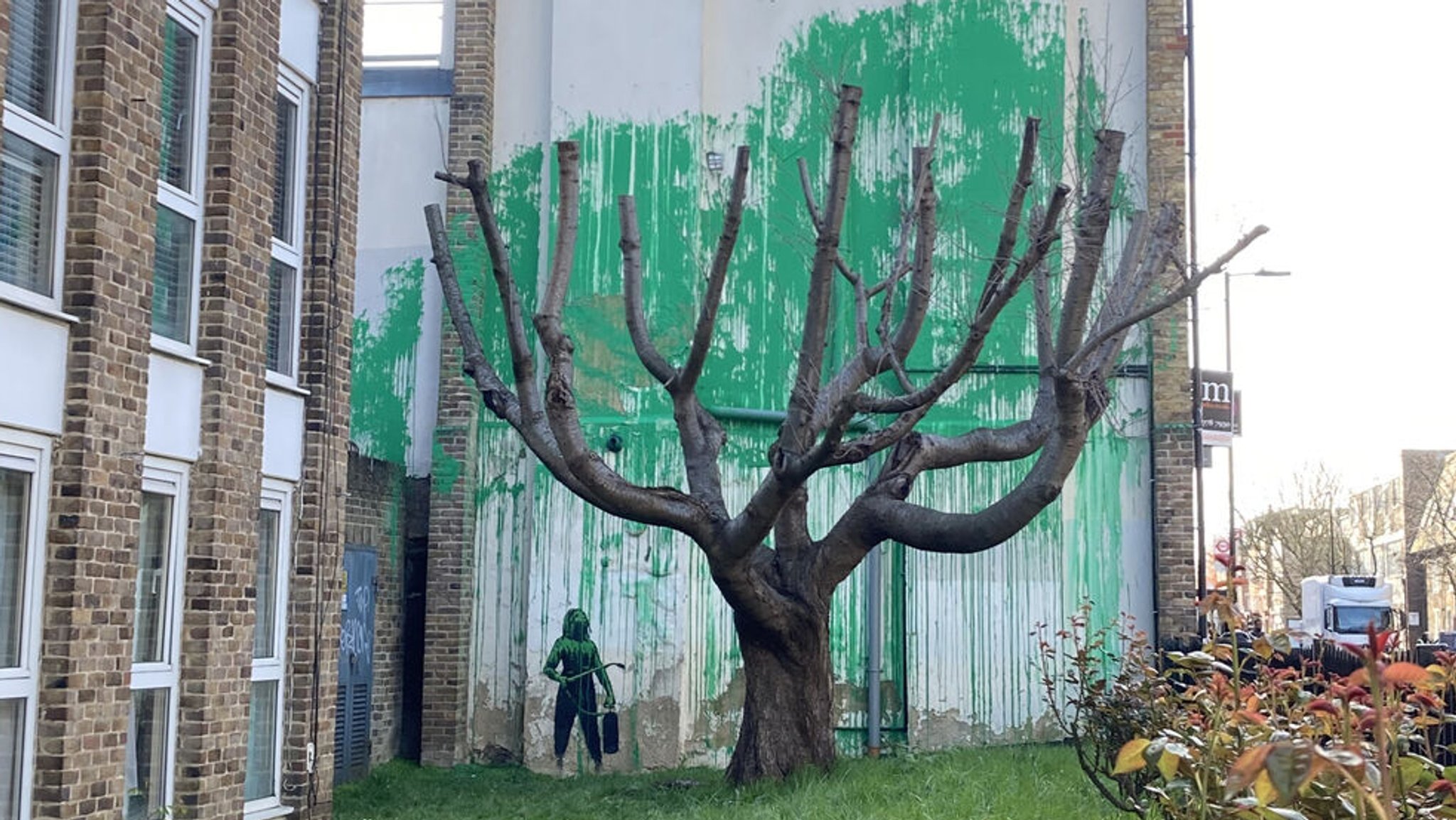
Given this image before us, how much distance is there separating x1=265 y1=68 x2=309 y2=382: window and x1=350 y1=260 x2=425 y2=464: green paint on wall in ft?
19.0

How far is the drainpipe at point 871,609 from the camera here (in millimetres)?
16688

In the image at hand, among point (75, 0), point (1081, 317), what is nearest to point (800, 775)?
point (1081, 317)

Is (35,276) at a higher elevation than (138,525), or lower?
higher

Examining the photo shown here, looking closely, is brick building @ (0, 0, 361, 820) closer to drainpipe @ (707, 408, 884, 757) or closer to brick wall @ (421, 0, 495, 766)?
brick wall @ (421, 0, 495, 766)

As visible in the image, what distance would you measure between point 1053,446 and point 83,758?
6383 mm

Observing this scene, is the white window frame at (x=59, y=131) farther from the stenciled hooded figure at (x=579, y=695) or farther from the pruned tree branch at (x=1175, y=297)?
the stenciled hooded figure at (x=579, y=695)

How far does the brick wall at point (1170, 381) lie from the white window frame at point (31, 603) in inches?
461

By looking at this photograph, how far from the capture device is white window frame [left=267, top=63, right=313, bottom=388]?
11766 millimetres

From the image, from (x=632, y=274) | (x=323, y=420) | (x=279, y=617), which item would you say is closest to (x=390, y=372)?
(x=323, y=420)

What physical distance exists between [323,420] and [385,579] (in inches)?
200

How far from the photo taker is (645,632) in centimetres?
1678

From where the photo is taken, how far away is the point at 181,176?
10312 millimetres

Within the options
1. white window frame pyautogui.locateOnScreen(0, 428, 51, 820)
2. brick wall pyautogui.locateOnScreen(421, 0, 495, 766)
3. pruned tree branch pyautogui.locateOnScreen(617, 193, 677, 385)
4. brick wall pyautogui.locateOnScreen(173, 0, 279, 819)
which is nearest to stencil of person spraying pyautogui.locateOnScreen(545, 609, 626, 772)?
brick wall pyautogui.locateOnScreen(421, 0, 495, 766)

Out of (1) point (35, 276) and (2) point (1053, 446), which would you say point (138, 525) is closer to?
(1) point (35, 276)
